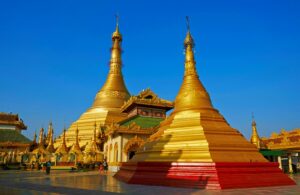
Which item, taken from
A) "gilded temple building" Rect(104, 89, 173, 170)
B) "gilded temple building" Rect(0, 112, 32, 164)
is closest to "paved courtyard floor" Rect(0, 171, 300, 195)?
"gilded temple building" Rect(104, 89, 173, 170)

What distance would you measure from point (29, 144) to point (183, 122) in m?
36.6

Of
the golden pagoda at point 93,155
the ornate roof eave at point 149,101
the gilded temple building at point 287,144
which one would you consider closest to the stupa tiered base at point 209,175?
the gilded temple building at point 287,144

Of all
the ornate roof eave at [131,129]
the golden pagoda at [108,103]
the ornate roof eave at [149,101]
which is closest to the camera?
the ornate roof eave at [131,129]

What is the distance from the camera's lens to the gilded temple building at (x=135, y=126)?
85.9 ft

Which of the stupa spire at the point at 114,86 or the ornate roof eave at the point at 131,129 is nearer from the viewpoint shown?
the ornate roof eave at the point at 131,129

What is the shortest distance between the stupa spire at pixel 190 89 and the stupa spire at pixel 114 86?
25.9 m

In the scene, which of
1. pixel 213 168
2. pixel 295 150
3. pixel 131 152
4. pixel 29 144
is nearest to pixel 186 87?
pixel 213 168

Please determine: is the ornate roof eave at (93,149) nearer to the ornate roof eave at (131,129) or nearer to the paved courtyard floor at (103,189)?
the ornate roof eave at (131,129)

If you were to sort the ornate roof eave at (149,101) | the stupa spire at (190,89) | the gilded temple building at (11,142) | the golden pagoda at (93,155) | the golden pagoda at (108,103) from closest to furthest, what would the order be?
the stupa spire at (190,89) < the ornate roof eave at (149,101) < the golden pagoda at (93,155) < the golden pagoda at (108,103) < the gilded temple building at (11,142)

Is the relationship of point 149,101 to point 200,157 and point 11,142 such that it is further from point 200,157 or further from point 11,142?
point 11,142

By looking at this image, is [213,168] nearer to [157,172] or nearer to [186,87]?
[157,172]

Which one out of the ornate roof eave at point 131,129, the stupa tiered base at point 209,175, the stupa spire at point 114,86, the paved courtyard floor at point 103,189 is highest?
the stupa spire at point 114,86

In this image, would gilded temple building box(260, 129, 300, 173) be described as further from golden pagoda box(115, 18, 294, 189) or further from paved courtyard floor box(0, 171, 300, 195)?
paved courtyard floor box(0, 171, 300, 195)

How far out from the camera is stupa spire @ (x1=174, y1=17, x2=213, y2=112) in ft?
58.3
